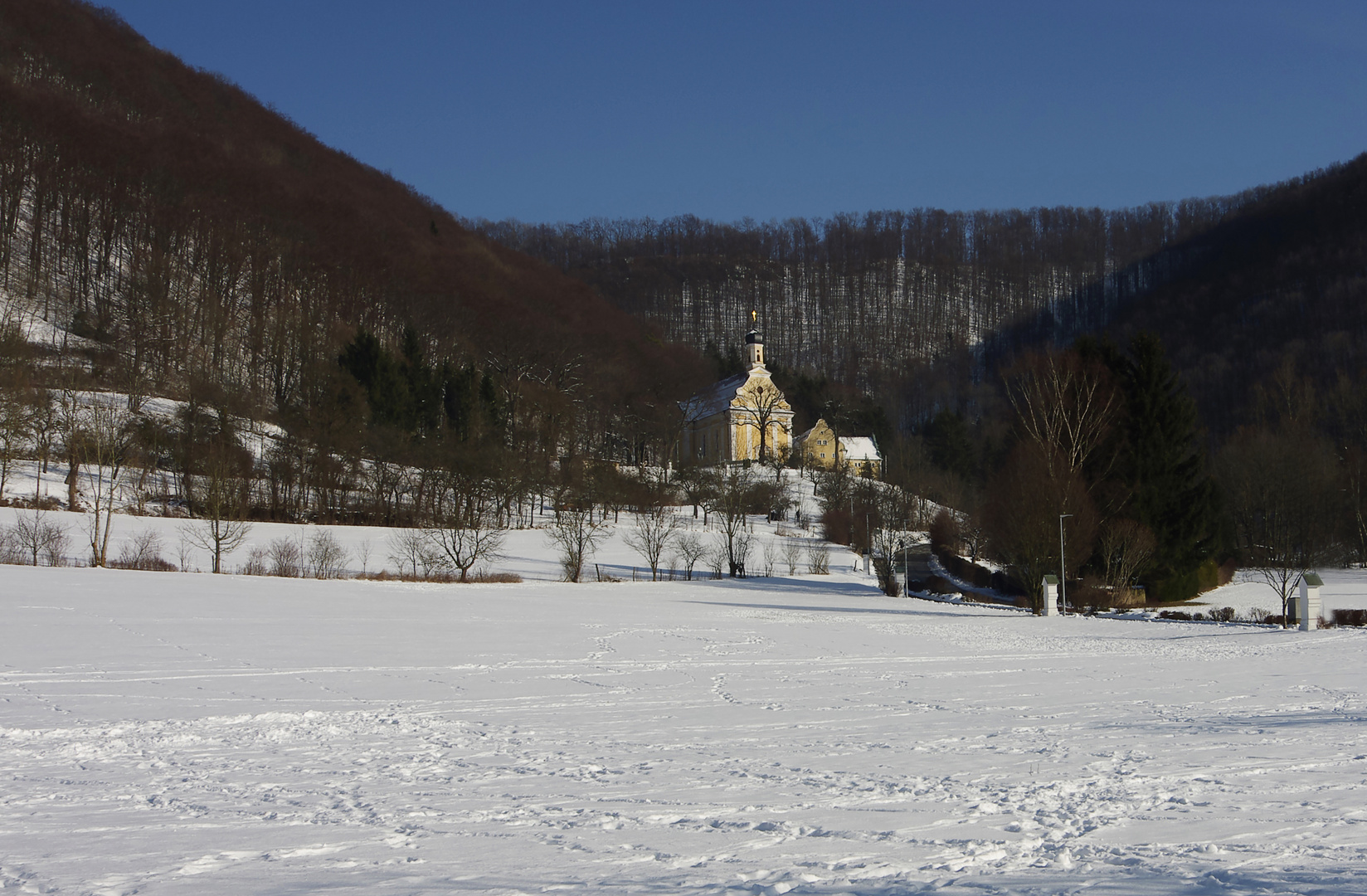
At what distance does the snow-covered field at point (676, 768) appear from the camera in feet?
17.0

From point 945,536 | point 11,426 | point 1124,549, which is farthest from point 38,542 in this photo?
point 945,536

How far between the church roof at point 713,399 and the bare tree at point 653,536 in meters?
36.5

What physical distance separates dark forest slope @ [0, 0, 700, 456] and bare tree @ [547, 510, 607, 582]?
25.9 m

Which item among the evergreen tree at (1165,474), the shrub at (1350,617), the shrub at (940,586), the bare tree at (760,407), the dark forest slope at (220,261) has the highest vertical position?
the dark forest slope at (220,261)

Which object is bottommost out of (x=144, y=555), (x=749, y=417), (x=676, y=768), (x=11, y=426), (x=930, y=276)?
(x=676, y=768)

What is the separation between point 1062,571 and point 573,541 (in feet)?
72.3

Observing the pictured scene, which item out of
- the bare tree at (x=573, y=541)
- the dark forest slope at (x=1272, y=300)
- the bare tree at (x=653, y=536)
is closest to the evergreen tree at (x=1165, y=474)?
the bare tree at (x=653, y=536)

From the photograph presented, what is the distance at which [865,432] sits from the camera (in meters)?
105

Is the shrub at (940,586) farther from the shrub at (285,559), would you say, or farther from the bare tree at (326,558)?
the shrub at (285,559)

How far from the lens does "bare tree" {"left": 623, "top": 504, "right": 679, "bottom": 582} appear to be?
45.7 metres

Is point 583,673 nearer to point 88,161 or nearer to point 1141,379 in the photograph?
point 1141,379

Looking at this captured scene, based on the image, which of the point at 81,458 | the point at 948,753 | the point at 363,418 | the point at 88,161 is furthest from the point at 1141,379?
the point at 88,161

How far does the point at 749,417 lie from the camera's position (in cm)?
9444

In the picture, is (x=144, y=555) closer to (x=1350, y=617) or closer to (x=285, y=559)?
(x=285, y=559)
